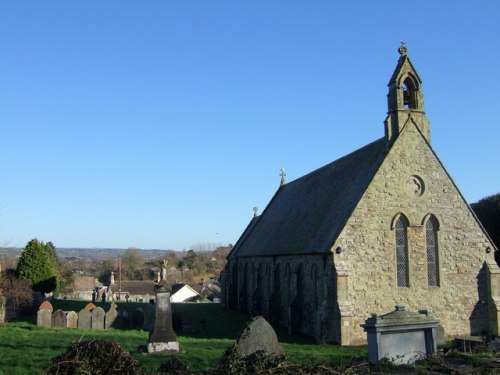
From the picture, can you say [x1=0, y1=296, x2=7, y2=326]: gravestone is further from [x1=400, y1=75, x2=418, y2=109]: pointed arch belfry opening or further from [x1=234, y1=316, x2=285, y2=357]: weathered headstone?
[x1=400, y1=75, x2=418, y2=109]: pointed arch belfry opening

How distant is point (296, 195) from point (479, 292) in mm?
13166

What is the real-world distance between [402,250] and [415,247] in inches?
23.1

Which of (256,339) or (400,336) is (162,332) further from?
(400,336)

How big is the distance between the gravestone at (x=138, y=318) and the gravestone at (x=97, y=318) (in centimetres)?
167

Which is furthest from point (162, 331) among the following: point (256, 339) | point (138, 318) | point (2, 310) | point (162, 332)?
point (2, 310)

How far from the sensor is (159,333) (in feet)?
67.1

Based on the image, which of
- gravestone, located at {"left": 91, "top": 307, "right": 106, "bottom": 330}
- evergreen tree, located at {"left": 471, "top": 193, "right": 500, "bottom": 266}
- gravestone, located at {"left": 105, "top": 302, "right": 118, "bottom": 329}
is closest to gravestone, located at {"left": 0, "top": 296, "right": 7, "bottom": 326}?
gravestone, located at {"left": 91, "top": 307, "right": 106, "bottom": 330}

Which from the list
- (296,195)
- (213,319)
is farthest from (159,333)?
(296,195)

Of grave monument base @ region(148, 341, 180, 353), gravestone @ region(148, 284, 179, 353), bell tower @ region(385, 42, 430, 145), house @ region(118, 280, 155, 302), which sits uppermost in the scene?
bell tower @ region(385, 42, 430, 145)

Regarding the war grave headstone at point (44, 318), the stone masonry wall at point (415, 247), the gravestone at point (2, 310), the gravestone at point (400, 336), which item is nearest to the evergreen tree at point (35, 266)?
the gravestone at point (2, 310)

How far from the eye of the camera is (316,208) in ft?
91.9

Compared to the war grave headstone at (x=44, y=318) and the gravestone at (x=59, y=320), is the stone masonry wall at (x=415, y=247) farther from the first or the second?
the war grave headstone at (x=44, y=318)

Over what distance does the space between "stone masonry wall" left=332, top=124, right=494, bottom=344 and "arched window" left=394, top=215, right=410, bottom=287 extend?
0.21m

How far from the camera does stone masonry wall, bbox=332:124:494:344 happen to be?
74.4ft
